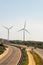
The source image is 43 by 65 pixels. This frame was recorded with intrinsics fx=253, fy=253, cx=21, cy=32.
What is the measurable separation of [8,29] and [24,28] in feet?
48.0

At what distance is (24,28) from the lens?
16962cm

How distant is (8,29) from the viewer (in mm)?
179000
